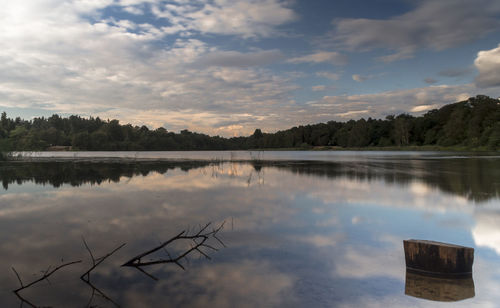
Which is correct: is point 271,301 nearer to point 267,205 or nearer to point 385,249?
point 385,249

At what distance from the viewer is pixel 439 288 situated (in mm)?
4863

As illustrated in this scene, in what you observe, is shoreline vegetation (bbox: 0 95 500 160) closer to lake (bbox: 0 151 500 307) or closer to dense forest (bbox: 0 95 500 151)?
dense forest (bbox: 0 95 500 151)

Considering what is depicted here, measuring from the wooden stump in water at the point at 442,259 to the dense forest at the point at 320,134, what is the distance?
77.6 meters

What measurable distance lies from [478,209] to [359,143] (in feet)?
487

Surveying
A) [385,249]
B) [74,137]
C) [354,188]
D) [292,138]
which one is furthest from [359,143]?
[385,249]

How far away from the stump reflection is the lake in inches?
0.8

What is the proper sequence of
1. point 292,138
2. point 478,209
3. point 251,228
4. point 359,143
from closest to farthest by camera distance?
1. point 251,228
2. point 478,209
3. point 359,143
4. point 292,138

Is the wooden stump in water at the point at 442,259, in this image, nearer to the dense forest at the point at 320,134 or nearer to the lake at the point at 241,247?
the lake at the point at 241,247

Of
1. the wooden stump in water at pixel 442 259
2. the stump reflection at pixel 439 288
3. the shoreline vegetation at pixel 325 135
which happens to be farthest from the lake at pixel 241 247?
the shoreline vegetation at pixel 325 135

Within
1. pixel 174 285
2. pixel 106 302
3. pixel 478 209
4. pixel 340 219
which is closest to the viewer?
pixel 106 302

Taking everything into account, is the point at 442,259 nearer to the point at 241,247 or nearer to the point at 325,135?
the point at 241,247

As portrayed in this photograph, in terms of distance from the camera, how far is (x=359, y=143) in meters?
152

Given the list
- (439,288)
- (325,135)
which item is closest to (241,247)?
(439,288)

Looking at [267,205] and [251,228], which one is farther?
[267,205]
